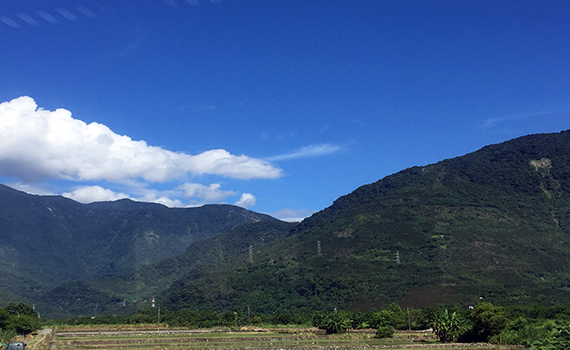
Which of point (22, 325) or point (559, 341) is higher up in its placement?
point (22, 325)

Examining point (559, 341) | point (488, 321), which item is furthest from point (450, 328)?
point (559, 341)

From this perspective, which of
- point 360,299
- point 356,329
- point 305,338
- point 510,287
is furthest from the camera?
point 360,299

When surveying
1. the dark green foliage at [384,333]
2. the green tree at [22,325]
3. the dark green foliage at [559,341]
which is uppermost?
the green tree at [22,325]

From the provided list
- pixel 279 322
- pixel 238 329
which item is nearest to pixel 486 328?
pixel 238 329

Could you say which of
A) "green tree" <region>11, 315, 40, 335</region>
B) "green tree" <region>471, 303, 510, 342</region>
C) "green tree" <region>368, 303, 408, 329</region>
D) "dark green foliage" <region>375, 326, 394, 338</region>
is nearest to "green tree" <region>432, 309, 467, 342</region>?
"green tree" <region>471, 303, 510, 342</region>

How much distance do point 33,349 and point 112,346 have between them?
11.5 metres

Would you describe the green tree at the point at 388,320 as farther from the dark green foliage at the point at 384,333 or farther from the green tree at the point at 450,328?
the green tree at the point at 450,328

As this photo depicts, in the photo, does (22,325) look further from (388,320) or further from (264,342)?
(388,320)

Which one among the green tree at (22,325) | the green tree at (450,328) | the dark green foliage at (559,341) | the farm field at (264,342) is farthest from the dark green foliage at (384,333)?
the green tree at (22,325)

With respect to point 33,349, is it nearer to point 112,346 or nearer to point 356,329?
point 112,346

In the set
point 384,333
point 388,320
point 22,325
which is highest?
point 22,325

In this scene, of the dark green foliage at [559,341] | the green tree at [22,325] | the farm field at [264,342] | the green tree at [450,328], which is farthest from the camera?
the green tree at [22,325]

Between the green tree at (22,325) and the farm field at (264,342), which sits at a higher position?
the green tree at (22,325)

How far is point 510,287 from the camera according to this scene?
602 ft
